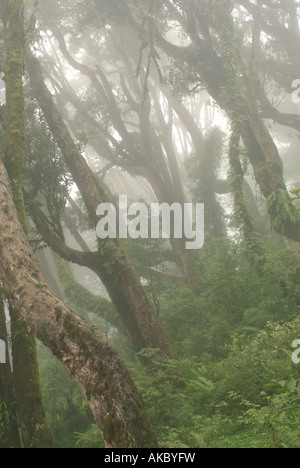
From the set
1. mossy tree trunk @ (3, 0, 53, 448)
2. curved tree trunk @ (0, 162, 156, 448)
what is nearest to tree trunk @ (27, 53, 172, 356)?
mossy tree trunk @ (3, 0, 53, 448)

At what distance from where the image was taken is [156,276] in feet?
45.1

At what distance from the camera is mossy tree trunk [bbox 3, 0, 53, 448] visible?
5.56 meters

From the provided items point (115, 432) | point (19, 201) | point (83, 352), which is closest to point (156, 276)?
point (19, 201)

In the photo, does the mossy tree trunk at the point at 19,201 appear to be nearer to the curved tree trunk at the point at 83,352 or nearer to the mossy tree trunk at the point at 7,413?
the mossy tree trunk at the point at 7,413

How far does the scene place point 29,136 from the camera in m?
10.9

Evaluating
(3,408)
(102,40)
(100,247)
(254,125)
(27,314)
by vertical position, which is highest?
(102,40)

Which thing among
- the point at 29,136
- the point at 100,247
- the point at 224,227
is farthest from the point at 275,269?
the point at 224,227

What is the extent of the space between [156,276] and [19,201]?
7341mm

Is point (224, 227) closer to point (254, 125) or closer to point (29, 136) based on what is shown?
point (254, 125)

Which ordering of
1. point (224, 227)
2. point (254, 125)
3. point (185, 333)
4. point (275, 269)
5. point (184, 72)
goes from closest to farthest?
point (275, 269), point (185, 333), point (254, 125), point (184, 72), point (224, 227)

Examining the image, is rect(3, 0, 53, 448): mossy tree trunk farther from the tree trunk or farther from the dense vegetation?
the tree trunk

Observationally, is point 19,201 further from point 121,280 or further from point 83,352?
point 83,352

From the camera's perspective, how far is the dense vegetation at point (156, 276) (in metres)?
4.56
